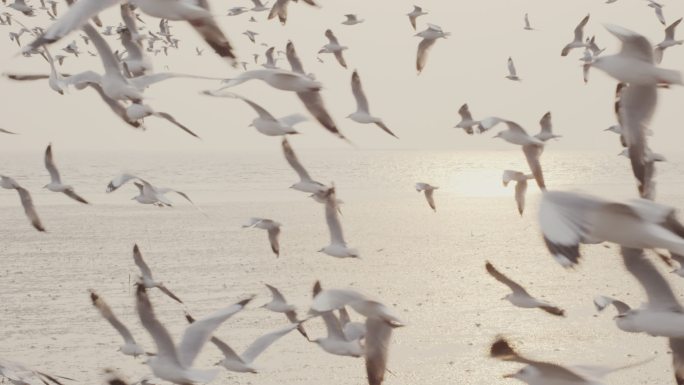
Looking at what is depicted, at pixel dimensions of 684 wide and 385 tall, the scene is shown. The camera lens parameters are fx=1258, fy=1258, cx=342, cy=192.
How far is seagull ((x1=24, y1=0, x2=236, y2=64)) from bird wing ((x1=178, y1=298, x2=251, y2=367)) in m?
2.14

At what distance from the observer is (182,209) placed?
44844mm

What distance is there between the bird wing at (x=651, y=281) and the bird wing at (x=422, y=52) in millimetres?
9482

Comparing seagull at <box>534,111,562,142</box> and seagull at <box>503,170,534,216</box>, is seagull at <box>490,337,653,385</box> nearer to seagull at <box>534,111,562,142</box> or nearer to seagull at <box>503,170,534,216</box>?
seagull at <box>503,170,534,216</box>

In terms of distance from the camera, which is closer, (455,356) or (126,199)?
(455,356)

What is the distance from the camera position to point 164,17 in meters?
9.24

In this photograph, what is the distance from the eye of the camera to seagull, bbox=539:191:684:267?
23.6 feet

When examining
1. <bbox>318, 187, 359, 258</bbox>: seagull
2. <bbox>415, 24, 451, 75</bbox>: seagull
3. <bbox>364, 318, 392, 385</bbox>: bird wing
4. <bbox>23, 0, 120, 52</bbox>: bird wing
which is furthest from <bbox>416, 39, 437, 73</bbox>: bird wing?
<bbox>23, 0, 120, 52</bbox>: bird wing

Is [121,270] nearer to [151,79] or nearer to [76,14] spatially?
[151,79]

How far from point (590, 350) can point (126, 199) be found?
111 feet

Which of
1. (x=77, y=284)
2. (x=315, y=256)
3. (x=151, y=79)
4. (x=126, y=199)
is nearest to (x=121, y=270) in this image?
(x=77, y=284)

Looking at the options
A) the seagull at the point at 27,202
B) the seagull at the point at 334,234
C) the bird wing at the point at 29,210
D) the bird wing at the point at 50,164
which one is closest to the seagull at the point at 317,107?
the seagull at the point at 334,234

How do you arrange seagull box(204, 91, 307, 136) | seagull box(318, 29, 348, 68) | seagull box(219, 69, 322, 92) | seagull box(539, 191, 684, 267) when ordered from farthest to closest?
seagull box(318, 29, 348, 68), seagull box(204, 91, 307, 136), seagull box(219, 69, 322, 92), seagull box(539, 191, 684, 267)

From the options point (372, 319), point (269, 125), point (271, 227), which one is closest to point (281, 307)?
point (269, 125)

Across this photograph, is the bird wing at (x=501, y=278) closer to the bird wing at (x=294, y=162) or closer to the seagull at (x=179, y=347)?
the seagull at (x=179, y=347)
